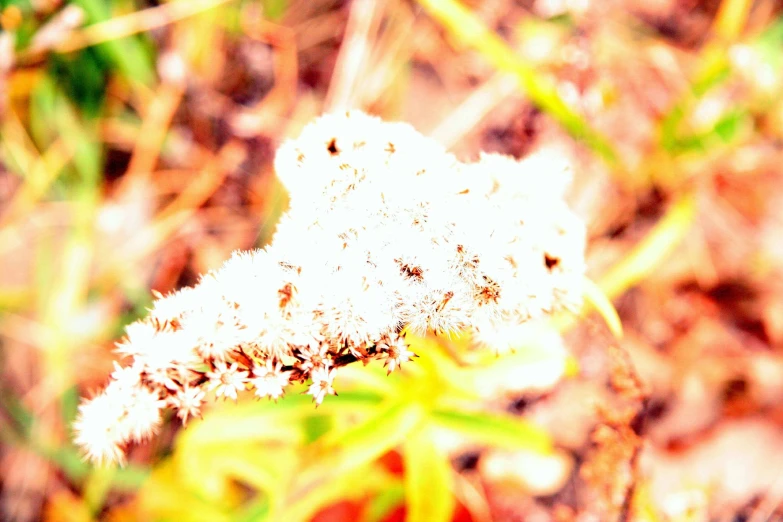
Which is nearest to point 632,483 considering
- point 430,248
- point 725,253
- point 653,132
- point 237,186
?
point 430,248

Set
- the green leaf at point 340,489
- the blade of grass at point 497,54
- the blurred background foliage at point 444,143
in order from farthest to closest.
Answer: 1. the blurred background foliage at point 444,143
2. the blade of grass at point 497,54
3. the green leaf at point 340,489

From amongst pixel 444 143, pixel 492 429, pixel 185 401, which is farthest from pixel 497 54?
pixel 185 401

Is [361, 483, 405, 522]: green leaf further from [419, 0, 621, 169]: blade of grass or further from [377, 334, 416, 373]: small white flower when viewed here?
[419, 0, 621, 169]: blade of grass

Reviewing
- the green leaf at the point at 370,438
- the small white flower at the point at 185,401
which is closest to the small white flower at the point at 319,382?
the small white flower at the point at 185,401

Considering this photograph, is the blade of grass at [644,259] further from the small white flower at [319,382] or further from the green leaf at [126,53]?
the green leaf at [126,53]

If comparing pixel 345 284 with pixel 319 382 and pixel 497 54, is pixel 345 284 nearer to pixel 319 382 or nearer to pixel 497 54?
pixel 319 382

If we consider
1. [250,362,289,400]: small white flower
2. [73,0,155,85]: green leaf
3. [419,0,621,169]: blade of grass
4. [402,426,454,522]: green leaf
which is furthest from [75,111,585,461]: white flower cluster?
[73,0,155,85]: green leaf
